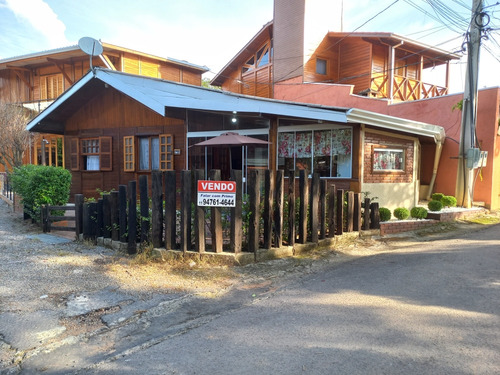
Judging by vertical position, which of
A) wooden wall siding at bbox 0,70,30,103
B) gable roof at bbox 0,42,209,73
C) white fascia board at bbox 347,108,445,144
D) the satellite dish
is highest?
gable roof at bbox 0,42,209,73

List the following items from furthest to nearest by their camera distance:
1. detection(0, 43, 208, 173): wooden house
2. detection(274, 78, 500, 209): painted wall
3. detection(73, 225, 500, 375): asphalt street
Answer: detection(0, 43, 208, 173): wooden house
detection(274, 78, 500, 209): painted wall
detection(73, 225, 500, 375): asphalt street

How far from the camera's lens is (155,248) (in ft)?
18.3

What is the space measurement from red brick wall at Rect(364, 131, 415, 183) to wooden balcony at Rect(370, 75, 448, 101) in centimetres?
664

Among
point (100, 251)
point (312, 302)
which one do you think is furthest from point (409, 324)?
point (100, 251)

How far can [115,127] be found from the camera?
40.5 ft

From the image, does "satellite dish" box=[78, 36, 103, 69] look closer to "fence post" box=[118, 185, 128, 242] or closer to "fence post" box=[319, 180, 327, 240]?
"fence post" box=[118, 185, 128, 242]

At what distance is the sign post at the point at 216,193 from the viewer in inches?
210

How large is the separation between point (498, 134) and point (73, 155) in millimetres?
15606

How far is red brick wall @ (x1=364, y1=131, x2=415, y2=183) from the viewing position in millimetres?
9172

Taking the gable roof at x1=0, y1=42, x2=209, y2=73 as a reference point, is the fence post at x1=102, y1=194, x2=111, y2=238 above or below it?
below

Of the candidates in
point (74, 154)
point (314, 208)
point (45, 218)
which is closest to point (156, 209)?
point (314, 208)

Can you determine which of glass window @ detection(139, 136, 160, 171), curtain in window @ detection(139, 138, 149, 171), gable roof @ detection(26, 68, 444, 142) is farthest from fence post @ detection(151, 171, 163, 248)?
curtain in window @ detection(139, 138, 149, 171)

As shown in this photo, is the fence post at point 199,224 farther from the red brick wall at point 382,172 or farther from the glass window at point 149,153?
the glass window at point 149,153

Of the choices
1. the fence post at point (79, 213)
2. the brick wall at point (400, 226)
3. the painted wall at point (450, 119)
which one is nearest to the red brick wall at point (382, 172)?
the brick wall at point (400, 226)
